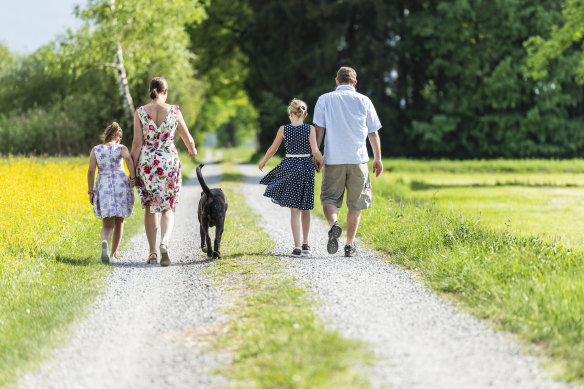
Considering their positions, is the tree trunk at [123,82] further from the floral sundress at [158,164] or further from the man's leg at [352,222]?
the man's leg at [352,222]

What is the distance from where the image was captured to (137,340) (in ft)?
15.9

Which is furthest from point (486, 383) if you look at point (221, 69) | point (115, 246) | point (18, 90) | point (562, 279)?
point (221, 69)

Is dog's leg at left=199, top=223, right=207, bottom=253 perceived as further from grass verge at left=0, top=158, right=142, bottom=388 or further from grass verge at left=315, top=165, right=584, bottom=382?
grass verge at left=315, top=165, right=584, bottom=382

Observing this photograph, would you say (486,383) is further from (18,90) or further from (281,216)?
(18,90)

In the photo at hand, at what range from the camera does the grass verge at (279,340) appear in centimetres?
382

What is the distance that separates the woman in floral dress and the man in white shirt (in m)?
1.70

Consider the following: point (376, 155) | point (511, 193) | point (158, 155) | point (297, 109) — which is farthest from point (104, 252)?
point (511, 193)

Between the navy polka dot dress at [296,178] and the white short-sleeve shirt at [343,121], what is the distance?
290mm

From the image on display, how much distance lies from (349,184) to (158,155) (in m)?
2.39

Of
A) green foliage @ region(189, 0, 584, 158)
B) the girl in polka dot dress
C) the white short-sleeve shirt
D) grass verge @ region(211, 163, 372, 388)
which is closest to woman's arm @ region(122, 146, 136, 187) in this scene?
grass verge @ region(211, 163, 372, 388)

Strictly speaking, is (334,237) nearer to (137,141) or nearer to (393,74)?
(137,141)

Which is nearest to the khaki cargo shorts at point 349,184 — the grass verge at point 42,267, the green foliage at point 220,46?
the grass verge at point 42,267

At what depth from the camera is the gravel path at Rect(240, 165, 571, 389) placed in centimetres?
390

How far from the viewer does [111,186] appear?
7.80 metres
